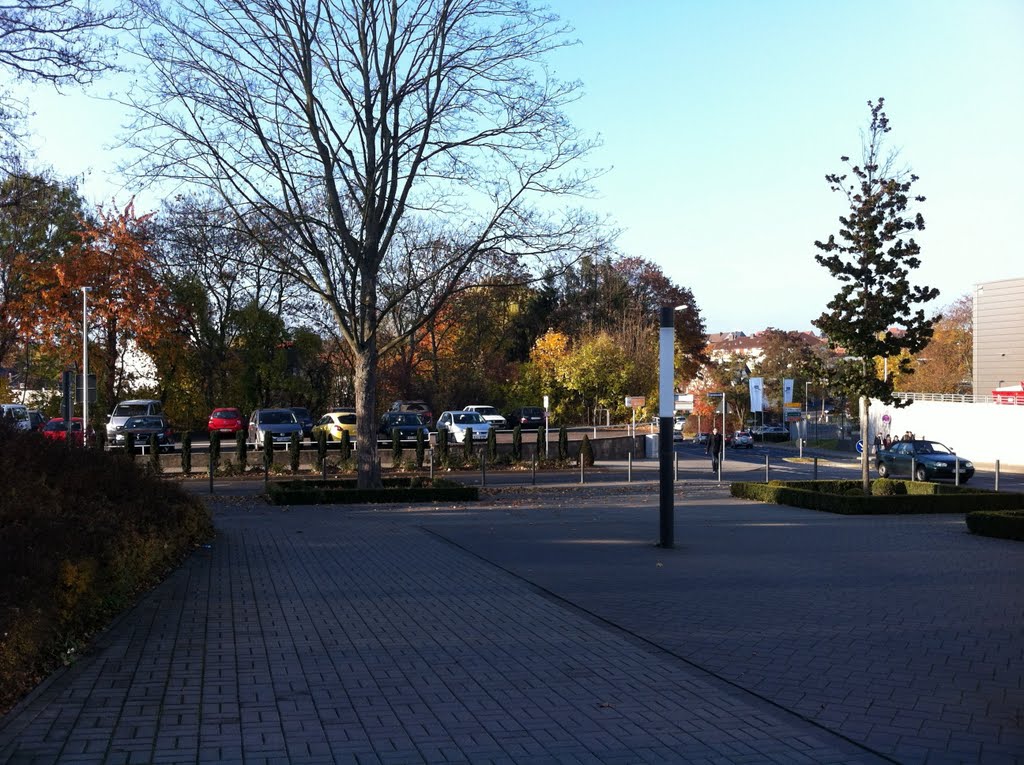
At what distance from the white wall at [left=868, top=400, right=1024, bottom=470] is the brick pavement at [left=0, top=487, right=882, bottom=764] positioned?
44.0 metres

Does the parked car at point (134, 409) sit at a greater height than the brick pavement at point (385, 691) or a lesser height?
greater

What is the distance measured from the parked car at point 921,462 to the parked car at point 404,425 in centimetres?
1774

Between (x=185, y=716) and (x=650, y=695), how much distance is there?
9.89 ft

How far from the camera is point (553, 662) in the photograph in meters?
7.55

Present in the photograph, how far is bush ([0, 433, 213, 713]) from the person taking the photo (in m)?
6.76

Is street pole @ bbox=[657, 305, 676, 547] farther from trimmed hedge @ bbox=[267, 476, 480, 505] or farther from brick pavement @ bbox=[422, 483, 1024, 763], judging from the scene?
trimmed hedge @ bbox=[267, 476, 480, 505]

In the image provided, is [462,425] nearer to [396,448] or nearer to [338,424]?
[338,424]

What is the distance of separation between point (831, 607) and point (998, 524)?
8326 millimetres

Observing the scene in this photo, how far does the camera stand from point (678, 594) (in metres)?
10.6

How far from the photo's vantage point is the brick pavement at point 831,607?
20.3 ft

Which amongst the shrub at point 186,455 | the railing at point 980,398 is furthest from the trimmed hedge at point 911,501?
the railing at point 980,398

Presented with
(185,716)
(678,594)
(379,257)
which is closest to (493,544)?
(678,594)

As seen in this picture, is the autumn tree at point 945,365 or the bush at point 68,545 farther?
the autumn tree at point 945,365

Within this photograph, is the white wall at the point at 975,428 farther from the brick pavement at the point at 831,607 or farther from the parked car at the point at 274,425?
the brick pavement at the point at 831,607
